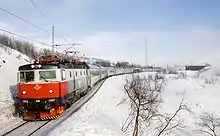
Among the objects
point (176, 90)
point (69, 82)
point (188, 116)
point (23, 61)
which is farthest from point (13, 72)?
point (176, 90)

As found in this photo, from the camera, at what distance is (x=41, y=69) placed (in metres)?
21.2

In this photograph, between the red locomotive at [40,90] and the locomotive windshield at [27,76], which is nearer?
the red locomotive at [40,90]

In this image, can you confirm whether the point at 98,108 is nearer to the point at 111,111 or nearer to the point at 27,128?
the point at 111,111

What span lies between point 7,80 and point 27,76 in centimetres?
1957

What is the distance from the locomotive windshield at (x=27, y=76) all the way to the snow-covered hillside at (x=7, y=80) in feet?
8.25

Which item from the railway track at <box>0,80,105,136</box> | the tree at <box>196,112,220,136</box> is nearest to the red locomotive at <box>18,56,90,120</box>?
the railway track at <box>0,80,105,136</box>

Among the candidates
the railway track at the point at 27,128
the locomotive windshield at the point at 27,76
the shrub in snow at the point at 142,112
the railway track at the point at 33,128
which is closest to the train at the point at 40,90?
the locomotive windshield at the point at 27,76

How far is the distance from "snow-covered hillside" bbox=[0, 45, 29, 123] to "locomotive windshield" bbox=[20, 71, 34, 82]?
2514mm

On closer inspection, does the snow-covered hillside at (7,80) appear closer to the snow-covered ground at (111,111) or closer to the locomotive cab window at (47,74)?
the locomotive cab window at (47,74)

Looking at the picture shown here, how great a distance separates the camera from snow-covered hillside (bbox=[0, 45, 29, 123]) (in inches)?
896

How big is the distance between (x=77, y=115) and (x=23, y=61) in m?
35.5

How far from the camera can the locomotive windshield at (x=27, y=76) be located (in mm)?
21141

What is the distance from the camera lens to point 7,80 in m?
39.6

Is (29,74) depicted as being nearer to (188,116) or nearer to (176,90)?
(188,116)
